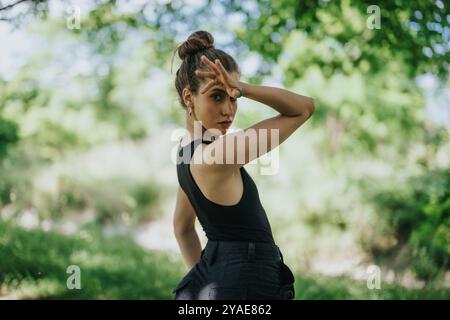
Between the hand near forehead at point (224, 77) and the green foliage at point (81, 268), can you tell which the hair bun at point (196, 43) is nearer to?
the hand near forehead at point (224, 77)

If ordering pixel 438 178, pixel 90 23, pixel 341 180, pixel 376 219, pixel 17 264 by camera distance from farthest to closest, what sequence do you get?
pixel 341 180 → pixel 376 219 → pixel 438 178 → pixel 90 23 → pixel 17 264

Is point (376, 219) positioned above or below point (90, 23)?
below

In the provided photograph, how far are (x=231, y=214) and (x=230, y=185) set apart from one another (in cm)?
12

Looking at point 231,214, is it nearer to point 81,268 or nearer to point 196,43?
point 196,43

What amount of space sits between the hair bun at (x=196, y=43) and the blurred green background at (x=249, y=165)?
1921 mm

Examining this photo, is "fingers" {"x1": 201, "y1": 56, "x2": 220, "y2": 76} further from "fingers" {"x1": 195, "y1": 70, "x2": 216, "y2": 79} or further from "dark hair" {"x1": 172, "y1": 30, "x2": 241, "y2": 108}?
"dark hair" {"x1": 172, "y1": 30, "x2": 241, "y2": 108}

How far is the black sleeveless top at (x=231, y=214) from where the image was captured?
1.95 metres

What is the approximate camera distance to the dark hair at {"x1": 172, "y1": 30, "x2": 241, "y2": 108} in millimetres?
2117

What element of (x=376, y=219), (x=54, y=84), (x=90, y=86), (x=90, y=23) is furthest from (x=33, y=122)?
(x=376, y=219)

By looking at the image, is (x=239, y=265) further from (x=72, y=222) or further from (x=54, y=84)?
(x=54, y=84)

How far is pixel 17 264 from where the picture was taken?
534 cm

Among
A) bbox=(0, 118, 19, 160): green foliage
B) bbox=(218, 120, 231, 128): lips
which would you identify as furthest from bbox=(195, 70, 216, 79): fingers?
bbox=(0, 118, 19, 160): green foliage

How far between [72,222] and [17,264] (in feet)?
20.2

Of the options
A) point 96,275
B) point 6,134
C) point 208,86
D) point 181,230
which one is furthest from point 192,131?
point 6,134
